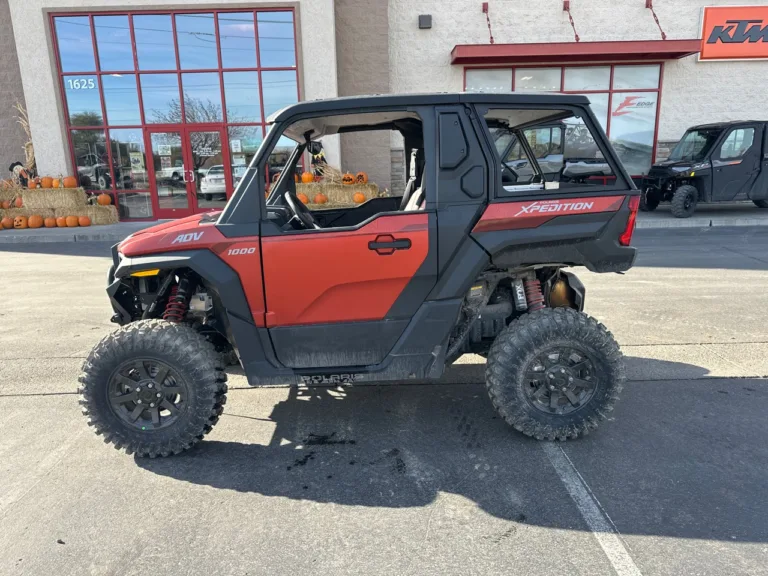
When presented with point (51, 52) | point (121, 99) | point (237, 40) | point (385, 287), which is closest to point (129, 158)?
point (121, 99)

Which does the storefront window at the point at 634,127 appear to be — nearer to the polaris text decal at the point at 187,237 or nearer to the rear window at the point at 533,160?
the rear window at the point at 533,160

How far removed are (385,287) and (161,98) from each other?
14.0 meters

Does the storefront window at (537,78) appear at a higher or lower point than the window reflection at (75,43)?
lower

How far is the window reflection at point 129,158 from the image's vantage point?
1494 centimetres

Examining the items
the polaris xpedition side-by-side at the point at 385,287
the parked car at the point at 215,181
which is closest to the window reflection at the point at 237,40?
the parked car at the point at 215,181

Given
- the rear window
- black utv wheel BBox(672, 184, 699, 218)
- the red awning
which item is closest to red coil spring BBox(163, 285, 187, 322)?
the rear window

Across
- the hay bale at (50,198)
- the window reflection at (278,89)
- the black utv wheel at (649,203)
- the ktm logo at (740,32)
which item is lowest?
the black utv wheel at (649,203)

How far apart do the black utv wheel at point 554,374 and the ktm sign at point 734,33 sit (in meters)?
16.3

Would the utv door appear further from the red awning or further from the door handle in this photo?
the door handle

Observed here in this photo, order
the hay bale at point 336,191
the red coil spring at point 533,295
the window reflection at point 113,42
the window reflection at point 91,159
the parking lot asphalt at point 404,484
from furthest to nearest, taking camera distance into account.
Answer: the window reflection at point 91,159
the window reflection at point 113,42
the hay bale at point 336,191
the red coil spring at point 533,295
the parking lot asphalt at point 404,484

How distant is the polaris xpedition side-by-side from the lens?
10.5 ft

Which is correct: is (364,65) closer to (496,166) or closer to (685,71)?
(685,71)

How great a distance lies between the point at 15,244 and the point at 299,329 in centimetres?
1250

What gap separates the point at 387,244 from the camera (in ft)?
10.4
